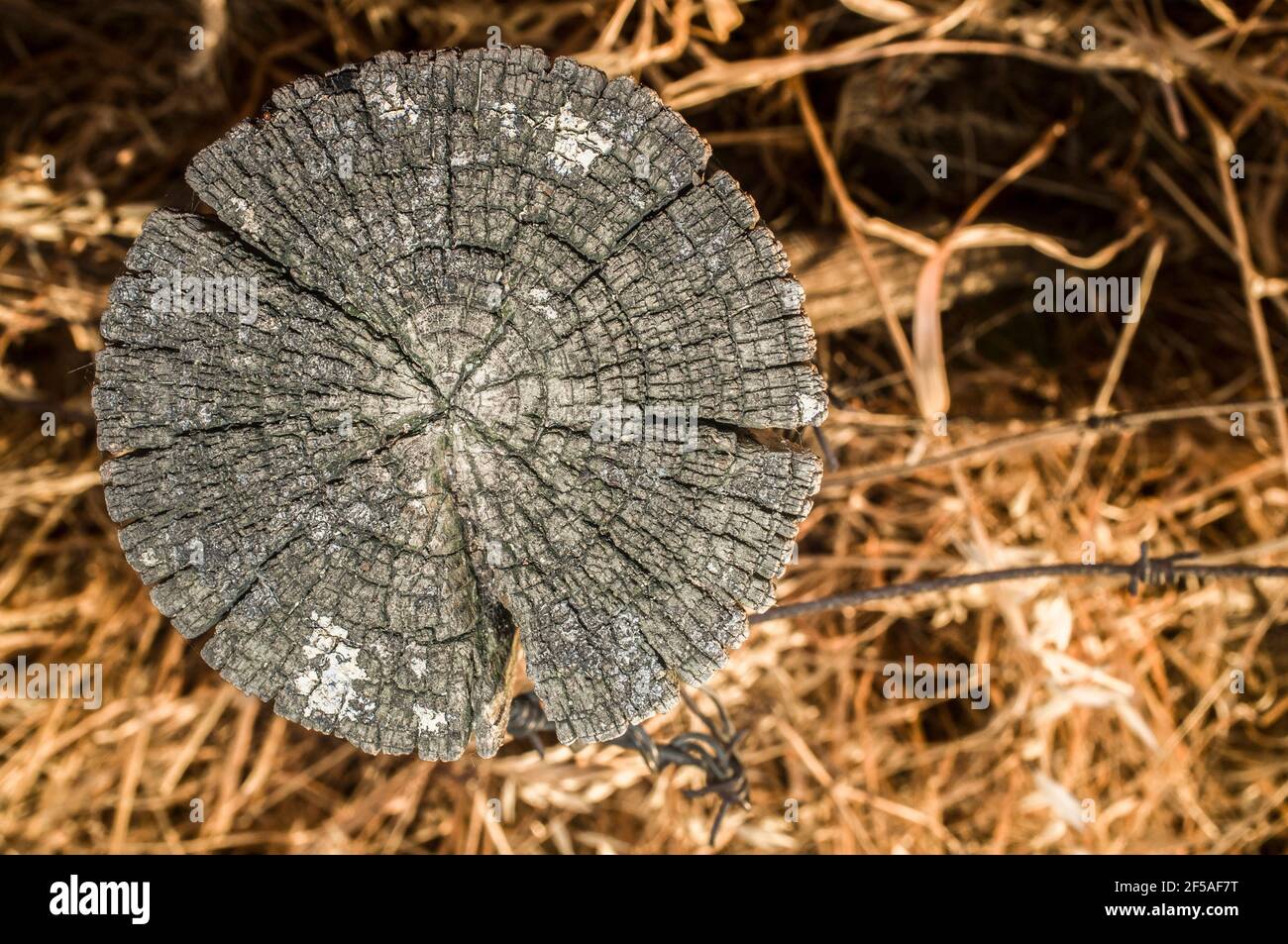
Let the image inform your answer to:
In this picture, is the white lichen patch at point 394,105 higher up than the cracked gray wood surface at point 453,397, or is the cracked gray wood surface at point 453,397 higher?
the white lichen patch at point 394,105

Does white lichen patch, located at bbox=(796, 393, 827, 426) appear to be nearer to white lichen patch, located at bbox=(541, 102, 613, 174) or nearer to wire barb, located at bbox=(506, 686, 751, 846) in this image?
white lichen patch, located at bbox=(541, 102, 613, 174)

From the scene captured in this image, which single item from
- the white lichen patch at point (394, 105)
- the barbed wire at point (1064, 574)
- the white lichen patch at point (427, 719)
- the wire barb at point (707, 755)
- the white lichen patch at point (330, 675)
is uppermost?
the white lichen patch at point (394, 105)

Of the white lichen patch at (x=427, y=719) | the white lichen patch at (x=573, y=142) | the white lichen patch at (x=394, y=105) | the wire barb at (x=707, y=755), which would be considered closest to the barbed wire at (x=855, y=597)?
the wire barb at (x=707, y=755)

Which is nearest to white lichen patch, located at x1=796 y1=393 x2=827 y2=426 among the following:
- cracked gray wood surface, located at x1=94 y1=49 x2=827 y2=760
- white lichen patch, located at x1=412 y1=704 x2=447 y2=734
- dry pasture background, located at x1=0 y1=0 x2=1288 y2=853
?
cracked gray wood surface, located at x1=94 y1=49 x2=827 y2=760

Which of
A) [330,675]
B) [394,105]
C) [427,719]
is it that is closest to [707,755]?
[427,719]

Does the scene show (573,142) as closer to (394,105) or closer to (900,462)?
(394,105)

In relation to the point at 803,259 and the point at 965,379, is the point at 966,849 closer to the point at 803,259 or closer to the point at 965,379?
the point at 965,379

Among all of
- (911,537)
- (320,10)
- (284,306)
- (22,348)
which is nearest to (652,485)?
(284,306)

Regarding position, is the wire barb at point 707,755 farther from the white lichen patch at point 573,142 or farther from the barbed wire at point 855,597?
the white lichen patch at point 573,142
